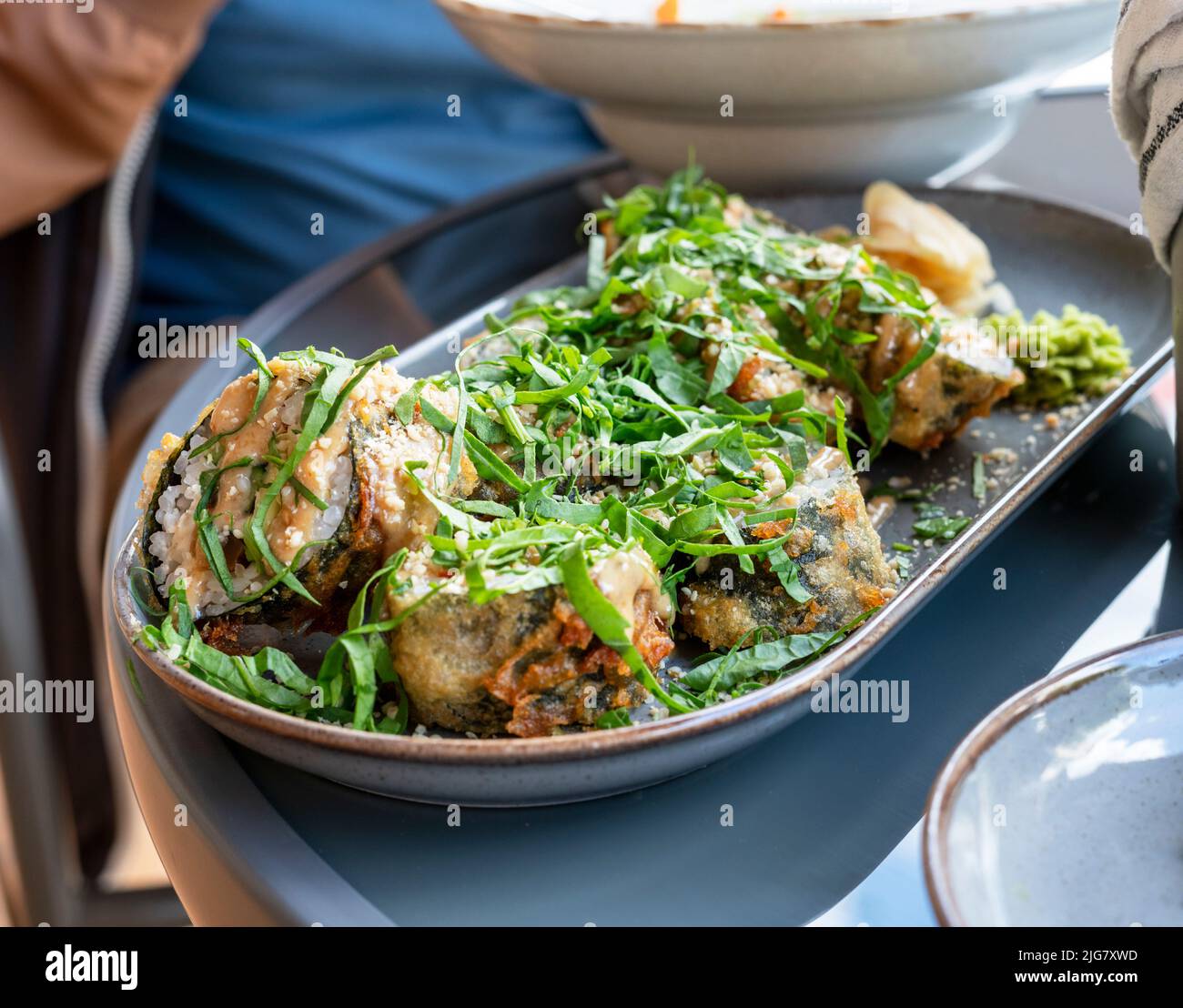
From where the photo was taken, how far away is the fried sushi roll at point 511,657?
2.63 ft

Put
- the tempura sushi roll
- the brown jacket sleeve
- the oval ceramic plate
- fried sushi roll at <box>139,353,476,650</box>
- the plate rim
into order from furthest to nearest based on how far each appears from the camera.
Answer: the brown jacket sleeve → the plate rim → the tempura sushi roll → fried sushi roll at <box>139,353,476,650</box> → the oval ceramic plate

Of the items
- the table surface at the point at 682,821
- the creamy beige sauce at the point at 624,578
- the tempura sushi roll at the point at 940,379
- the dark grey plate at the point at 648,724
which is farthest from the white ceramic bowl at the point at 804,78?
the creamy beige sauce at the point at 624,578

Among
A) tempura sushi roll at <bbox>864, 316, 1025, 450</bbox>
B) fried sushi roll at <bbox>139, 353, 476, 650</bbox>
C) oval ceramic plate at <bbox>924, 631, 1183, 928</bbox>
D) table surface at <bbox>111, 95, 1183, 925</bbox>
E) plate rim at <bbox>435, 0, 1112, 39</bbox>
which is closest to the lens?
oval ceramic plate at <bbox>924, 631, 1183, 928</bbox>

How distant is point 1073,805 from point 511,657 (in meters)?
0.36

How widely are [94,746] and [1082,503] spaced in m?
1.77

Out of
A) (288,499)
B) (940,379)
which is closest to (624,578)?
(288,499)

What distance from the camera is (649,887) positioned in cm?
77

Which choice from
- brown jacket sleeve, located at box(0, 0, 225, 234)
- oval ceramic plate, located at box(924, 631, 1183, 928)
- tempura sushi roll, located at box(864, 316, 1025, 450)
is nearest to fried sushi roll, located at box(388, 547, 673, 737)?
oval ceramic plate, located at box(924, 631, 1183, 928)

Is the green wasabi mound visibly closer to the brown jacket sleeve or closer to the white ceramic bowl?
Result: the white ceramic bowl

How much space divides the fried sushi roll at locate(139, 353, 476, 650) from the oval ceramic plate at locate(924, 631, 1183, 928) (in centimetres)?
43

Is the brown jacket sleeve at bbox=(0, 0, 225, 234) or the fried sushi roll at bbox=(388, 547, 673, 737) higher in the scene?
the brown jacket sleeve at bbox=(0, 0, 225, 234)

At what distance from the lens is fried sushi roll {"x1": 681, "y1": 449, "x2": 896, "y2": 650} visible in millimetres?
928

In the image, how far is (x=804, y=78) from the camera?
1561mm

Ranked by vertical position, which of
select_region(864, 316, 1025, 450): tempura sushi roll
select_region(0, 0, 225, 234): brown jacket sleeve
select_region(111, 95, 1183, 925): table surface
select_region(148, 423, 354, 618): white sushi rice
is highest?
select_region(0, 0, 225, 234): brown jacket sleeve
